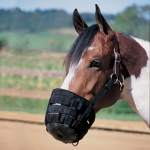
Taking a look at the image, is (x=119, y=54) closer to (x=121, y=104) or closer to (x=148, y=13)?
(x=121, y=104)

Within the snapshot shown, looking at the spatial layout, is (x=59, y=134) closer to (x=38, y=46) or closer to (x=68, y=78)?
(x=68, y=78)

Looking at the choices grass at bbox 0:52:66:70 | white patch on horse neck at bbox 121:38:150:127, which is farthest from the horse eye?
grass at bbox 0:52:66:70

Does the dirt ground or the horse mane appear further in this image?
the dirt ground

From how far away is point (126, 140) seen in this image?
429 centimetres

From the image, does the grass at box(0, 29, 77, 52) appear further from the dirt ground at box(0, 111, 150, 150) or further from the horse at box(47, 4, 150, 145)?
the horse at box(47, 4, 150, 145)

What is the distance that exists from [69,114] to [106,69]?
33cm

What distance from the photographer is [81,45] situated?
212 cm

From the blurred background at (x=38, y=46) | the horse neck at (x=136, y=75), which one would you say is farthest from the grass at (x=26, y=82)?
the horse neck at (x=136, y=75)

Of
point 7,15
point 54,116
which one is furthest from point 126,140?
point 7,15

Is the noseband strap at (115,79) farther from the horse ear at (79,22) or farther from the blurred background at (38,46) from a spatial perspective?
the blurred background at (38,46)

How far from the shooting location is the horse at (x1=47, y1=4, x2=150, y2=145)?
208 cm

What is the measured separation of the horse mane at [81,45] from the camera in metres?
2.10

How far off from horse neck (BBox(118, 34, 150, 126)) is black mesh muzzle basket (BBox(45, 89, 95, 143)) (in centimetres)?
27

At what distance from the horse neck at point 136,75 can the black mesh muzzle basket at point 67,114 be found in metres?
0.27
